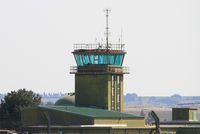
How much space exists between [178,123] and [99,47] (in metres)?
14.6

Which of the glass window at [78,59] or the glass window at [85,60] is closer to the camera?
the glass window at [85,60]

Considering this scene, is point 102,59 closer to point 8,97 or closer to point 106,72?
point 106,72

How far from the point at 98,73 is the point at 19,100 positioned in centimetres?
4056

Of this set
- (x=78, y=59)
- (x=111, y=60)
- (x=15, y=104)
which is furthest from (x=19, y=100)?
(x=111, y=60)

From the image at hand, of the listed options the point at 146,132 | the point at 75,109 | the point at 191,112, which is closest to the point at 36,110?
the point at 75,109

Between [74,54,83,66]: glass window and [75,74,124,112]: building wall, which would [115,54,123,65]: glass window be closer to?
[75,74,124,112]: building wall

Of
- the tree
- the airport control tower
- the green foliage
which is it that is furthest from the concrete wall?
the green foliage

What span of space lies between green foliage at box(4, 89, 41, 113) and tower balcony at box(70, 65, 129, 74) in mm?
35794

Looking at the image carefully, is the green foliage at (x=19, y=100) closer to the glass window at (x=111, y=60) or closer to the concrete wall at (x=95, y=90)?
the concrete wall at (x=95, y=90)


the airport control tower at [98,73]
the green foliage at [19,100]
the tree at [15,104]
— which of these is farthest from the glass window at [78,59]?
the green foliage at [19,100]

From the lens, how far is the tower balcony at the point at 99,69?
13038 cm

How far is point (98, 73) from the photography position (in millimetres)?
130625

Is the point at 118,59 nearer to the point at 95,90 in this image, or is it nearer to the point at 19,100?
the point at 95,90

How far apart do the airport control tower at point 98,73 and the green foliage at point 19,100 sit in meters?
35.7
